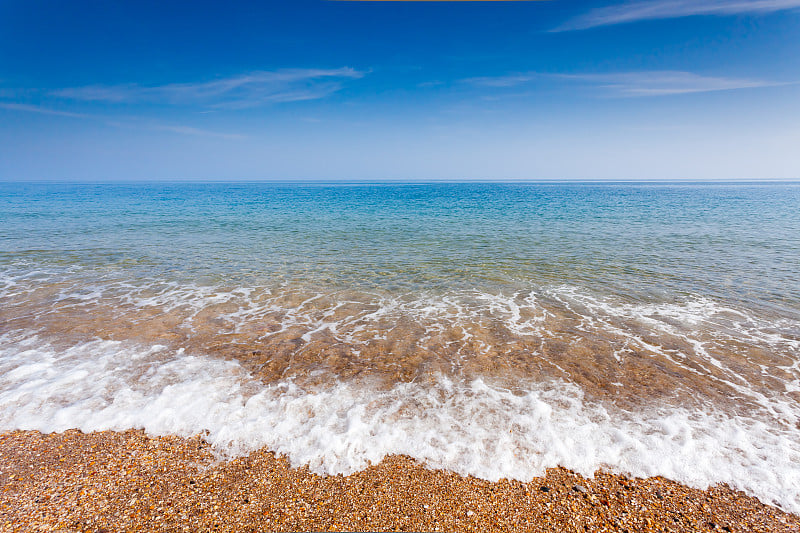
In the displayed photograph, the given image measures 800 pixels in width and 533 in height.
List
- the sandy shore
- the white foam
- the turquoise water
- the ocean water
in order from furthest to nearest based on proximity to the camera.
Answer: the turquoise water
the ocean water
the white foam
the sandy shore

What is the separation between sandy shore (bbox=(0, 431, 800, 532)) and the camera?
168 inches

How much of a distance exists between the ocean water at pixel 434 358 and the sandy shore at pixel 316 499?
31cm

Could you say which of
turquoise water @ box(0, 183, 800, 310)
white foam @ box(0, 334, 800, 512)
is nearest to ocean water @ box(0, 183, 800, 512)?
white foam @ box(0, 334, 800, 512)

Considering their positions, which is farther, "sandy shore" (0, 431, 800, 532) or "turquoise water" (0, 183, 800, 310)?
"turquoise water" (0, 183, 800, 310)

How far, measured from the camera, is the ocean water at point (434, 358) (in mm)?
5617

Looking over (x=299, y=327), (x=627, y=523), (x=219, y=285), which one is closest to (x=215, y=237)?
(x=219, y=285)

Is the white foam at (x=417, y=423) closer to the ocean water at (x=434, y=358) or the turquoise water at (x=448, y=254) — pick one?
the ocean water at (x=434, y=358)

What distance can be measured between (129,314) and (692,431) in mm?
13964

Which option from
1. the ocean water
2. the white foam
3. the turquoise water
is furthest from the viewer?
the turquoise water

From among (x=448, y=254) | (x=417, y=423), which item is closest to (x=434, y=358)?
(x=417, y=423)

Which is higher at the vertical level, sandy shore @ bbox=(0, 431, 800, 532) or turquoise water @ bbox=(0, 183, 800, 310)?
sandy shore @ bbox=(0, 431, 800, 532)

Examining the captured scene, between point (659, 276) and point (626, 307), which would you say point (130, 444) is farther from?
point (659, 276)

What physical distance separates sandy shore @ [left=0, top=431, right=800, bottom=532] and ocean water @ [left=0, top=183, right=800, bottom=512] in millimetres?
307

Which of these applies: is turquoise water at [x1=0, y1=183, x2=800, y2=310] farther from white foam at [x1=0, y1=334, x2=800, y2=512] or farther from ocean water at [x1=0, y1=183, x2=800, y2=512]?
white foam at [x1=0, y1=334, x2=800, y2=512]
